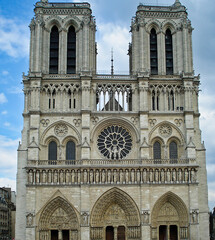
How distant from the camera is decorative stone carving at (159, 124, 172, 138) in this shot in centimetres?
3653

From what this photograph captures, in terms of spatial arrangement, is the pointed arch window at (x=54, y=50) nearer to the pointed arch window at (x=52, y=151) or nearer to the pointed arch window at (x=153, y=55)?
the pointed arch window at (x=52, y=151)

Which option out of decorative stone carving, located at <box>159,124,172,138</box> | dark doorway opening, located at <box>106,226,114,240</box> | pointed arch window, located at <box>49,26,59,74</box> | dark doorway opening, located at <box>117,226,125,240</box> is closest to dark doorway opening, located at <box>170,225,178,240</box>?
dark doorway opening, located at <box>117,226,125,240</box>

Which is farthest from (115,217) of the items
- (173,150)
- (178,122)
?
(178,122)

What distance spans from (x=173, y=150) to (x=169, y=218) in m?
5.91

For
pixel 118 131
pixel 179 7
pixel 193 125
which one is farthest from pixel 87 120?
pixel 179 7

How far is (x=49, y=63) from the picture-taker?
126 feet

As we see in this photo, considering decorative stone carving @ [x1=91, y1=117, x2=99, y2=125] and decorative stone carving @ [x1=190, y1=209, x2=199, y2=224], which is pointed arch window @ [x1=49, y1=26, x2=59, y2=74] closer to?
decorative stone carving @ [x1=91, y1=117, x2=99, y2=125]

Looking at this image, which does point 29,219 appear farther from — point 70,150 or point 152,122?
point 152,122

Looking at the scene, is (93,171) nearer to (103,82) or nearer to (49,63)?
(103,82)

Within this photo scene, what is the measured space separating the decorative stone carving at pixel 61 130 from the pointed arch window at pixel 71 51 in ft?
17.7

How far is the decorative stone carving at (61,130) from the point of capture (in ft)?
118

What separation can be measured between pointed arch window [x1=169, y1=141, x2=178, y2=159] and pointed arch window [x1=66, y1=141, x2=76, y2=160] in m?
8.50

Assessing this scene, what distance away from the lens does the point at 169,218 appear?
34812 millimetres

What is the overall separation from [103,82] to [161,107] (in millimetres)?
5680
